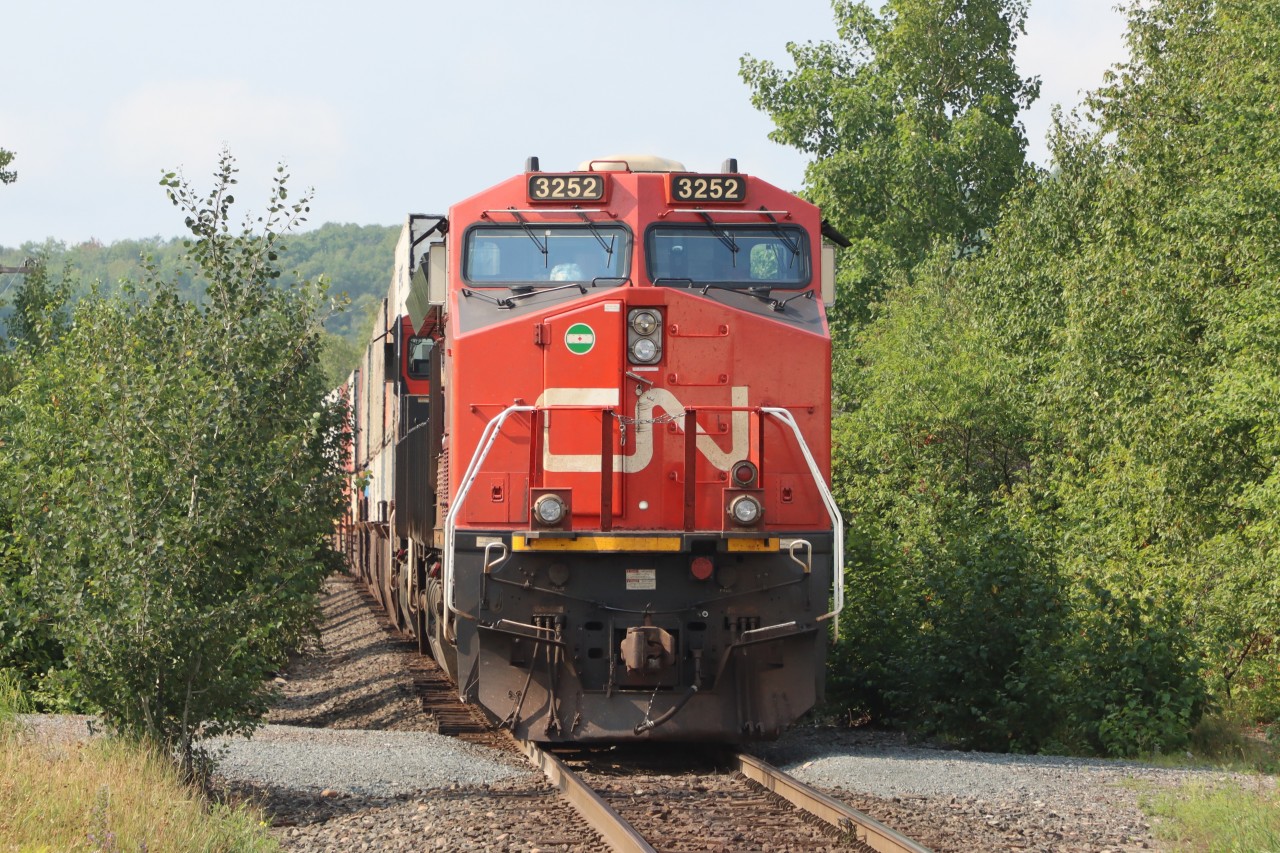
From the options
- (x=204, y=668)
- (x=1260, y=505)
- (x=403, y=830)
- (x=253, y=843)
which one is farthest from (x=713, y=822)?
(x=1260, y=505)

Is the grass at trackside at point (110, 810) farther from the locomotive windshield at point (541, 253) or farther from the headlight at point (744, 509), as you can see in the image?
the locomotive windshield at point (541, 253)

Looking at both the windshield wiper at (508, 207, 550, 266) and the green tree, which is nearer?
the windshield wiper at (508, 207, 550, 266)

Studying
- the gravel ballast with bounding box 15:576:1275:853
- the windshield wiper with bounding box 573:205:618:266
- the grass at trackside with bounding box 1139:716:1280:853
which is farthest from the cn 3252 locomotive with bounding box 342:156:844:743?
the grass at trackside with bounding box 1139:716:1280:853

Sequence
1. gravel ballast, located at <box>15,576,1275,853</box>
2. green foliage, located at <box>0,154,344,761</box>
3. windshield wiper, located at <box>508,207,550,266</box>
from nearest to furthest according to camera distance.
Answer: gravel ballast, located at <box>15,576,1275,853</box>, green foliage, located at <box>0,154,344,761</box>, windshield wiper, located at <box>508,207,550,266</box>

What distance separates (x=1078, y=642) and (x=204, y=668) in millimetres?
7456

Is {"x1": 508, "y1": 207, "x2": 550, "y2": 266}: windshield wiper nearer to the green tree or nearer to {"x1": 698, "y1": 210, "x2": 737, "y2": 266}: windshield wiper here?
{"x1": 698, "y1": 210, "x2": 737, "y2": 266}: windshield wiper

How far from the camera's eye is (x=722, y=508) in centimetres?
1015

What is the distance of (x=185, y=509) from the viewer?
8789 mm

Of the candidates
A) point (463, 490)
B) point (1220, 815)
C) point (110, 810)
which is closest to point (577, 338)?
point (463, 490)

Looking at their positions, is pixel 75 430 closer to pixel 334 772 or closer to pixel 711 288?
pixel 334 772

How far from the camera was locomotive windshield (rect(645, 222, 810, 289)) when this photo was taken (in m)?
10.6

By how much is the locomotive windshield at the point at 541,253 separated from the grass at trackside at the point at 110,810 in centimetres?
417

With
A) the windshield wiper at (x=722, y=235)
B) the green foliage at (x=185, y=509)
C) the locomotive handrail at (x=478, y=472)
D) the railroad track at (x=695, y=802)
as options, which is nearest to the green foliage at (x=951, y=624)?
the railroad track at (x=695, y=802)

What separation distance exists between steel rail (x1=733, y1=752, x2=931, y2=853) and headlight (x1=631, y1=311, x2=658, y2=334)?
10.1 feet
